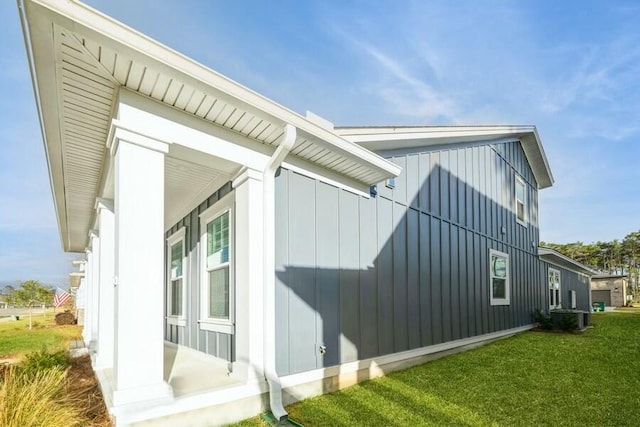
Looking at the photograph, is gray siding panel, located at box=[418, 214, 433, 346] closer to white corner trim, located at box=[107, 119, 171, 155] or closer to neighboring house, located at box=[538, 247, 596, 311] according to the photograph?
white corner trim, located at box=[107, 119, 171, 155]

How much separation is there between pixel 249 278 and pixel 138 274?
46.2 inches

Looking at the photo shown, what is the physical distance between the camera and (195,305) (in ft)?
19.7

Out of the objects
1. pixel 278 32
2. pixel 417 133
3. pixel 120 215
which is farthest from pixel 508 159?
pixel 120 215

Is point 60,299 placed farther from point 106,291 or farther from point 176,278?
point 106,291

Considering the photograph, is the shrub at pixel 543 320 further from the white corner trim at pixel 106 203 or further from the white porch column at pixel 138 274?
the white corner trim at pixel 106 203

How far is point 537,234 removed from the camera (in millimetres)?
12930

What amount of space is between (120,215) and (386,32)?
28.4 ft

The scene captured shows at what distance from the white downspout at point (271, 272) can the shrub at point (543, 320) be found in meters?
9.97

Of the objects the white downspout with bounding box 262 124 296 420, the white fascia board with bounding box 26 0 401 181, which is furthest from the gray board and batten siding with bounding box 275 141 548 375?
the white fascia board with bounding box 26 0 401 181

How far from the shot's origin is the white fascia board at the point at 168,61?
2342mm

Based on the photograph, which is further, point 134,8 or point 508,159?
point 508,159

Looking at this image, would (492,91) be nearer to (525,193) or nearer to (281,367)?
(525,193)

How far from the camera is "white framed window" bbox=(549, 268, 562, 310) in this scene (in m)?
14.0

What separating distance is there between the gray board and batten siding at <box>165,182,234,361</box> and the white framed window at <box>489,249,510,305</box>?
6.58m
